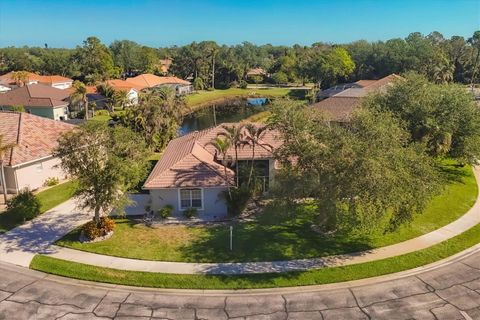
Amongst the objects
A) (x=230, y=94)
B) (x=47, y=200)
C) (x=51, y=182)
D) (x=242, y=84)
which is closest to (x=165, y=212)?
(x=47, y=200)

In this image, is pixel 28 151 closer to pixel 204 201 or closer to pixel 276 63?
pixel 204 201

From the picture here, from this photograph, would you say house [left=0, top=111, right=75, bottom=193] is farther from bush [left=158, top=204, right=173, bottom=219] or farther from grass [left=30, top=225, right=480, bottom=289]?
grass [left=30, top=225, right=480, bottom=289]

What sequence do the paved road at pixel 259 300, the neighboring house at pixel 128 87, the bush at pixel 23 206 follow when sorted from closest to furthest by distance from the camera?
the paved road at pixel 259 300 < the bush at pixel 23 206 < the neighboring house at pixel 128 87

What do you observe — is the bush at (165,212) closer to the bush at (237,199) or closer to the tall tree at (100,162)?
the tall tree at (100,162)

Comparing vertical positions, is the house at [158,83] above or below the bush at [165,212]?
above

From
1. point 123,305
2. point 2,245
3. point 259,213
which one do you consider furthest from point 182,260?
point 2,245

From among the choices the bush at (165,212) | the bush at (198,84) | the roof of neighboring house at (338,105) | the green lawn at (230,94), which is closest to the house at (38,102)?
the green lawn at (230,94)
